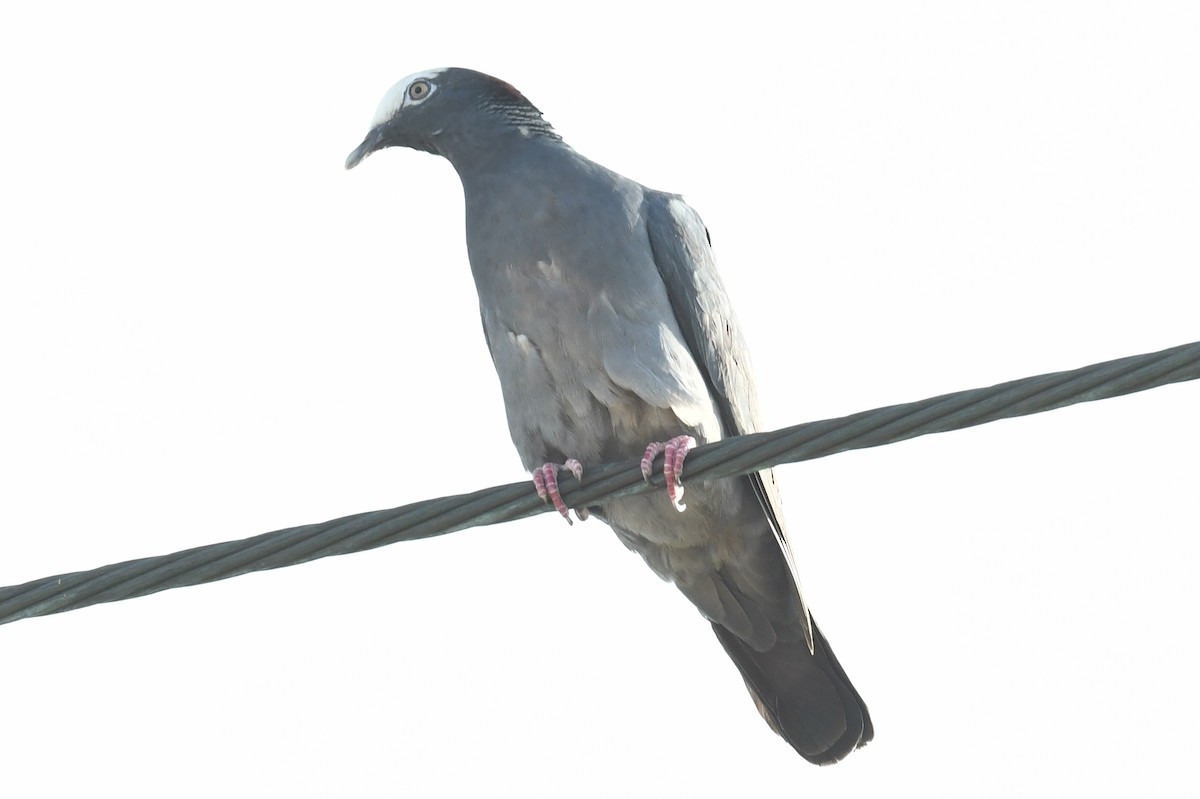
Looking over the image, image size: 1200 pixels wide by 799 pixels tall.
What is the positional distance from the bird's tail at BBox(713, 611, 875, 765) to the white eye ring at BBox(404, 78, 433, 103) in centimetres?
239

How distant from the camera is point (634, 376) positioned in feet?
17.8

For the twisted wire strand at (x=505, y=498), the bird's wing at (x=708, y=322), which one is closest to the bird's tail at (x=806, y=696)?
the bird's wing at (x=708, y=322)

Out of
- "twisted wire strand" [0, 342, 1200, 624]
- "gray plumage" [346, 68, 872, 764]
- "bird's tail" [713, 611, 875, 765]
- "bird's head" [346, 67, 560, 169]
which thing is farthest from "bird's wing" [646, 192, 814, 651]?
"twisted wire strand" [0, 342, 1200, 624]

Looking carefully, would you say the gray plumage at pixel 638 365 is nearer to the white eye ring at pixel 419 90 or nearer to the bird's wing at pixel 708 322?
the bird's wing at pixel 708 322

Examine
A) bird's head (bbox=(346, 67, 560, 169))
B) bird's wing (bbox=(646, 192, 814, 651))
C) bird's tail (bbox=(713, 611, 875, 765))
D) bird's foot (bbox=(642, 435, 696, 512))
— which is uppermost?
bird's head (bbox=(346, 67, 560, 169))

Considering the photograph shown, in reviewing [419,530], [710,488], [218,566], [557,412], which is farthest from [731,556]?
[218,566]

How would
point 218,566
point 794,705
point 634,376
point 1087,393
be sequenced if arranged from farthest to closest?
point 794,705 → point 634,376 → point 218,566 → point 1087,393

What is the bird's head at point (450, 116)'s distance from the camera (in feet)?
20.9

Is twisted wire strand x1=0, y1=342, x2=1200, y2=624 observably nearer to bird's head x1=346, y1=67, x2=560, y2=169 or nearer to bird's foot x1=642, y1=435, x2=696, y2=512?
bird's foot x1=642, y1=435, x2=696, y2=512

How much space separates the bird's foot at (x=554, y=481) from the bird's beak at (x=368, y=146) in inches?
71.4

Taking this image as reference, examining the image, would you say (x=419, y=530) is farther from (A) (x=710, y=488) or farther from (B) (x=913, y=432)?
(A) (x=710, y=488)

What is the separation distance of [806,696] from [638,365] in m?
1.61

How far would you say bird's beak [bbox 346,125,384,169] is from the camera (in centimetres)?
678

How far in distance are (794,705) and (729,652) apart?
0.31 meters
